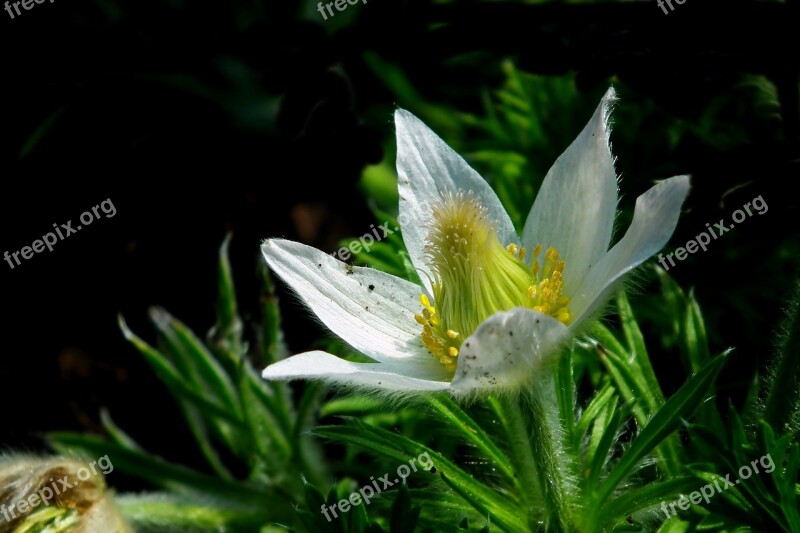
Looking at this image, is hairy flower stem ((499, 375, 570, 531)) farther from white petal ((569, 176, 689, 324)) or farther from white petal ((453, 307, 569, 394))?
white petal ((569, 176, 689, 324))

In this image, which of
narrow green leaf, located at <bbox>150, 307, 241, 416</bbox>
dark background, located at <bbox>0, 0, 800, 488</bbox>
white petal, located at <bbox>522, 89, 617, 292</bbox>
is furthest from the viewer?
narrow green leaf, located at <bbox>150, 307, 241, 416</bbox>

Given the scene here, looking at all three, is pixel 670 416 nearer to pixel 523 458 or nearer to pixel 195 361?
pixel 523 458

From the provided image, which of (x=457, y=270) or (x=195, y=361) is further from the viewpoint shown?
(x=195, y=361)

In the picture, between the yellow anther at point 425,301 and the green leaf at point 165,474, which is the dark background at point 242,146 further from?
the yellow anther at point 425,301

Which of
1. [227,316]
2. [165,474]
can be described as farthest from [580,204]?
[165,474]

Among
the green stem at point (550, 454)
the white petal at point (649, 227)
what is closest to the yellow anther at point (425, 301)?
the green stem at point (550, 454)

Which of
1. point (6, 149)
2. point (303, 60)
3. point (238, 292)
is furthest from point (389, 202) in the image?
point (6, 149)

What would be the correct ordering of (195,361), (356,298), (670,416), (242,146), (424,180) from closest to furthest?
(670,416) → (356,298) → (424,180) → (195,361) → (242,146)

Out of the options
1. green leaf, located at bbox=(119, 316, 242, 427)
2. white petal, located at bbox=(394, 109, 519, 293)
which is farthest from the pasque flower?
green leaf, located at bbox=(119, 316, 242, 427)
